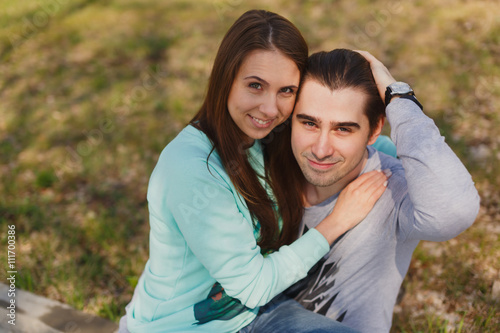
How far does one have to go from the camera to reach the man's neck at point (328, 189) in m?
3.05

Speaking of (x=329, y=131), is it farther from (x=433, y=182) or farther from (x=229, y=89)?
(x=433, y=182)

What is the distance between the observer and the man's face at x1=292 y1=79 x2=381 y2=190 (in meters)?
2.76

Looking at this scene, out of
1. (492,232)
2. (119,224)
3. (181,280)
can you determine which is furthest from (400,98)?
(119,224)

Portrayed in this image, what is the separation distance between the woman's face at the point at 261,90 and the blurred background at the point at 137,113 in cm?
216

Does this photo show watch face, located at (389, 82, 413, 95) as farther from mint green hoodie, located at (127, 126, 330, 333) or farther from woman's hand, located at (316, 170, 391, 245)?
mint green hoodie, located at (127, 126, 330, 333)

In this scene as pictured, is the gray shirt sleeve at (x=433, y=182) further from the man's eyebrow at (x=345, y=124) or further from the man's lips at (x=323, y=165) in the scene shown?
the man's lips at (x=323, y=165)

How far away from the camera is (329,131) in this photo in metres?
2.81

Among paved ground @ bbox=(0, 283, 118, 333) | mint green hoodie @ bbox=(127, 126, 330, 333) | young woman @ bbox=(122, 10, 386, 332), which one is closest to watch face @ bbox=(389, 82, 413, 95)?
young woman @ bbox=(122, 10, 386, 332)

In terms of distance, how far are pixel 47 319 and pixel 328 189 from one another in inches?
107

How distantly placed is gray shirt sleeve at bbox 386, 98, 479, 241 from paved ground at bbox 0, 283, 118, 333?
9.13 feet

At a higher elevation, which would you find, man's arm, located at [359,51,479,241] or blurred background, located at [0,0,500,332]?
man's arm, located at [359,51,479,241]

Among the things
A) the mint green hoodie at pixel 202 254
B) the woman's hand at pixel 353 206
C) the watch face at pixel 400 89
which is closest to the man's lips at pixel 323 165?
the woman's hand at pixel 353 206

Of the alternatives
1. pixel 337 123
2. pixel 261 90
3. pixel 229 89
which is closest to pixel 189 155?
pixel 229 89

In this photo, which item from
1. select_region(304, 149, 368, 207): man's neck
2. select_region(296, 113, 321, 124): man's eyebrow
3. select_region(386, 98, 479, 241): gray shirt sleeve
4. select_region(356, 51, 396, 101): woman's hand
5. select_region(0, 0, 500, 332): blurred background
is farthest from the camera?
select_region(0, 0, 500, 332): blurred background
